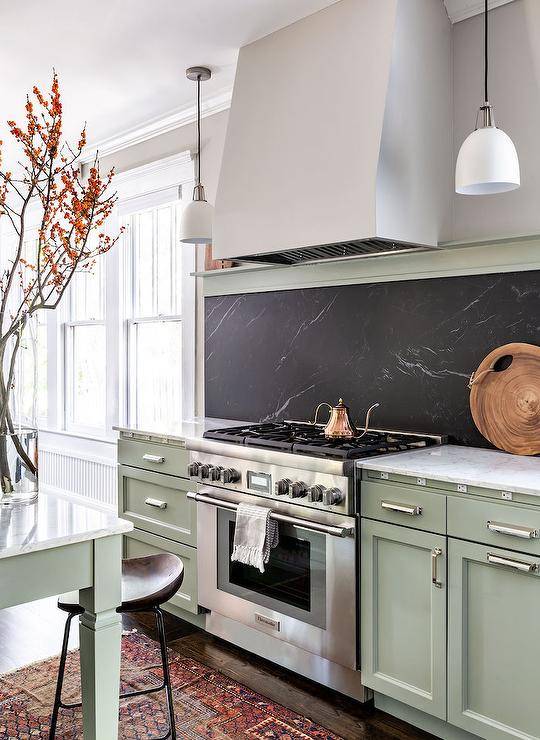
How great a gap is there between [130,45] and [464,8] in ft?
5.26

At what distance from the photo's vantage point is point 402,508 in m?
2.37

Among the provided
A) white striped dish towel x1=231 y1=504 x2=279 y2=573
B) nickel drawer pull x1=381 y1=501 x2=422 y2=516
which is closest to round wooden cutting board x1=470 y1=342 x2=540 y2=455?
nickel drawer pull x1=381 y1=501 x2=422 y2=516

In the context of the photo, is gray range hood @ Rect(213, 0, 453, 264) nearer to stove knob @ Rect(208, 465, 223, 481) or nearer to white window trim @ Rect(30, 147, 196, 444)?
stove knob @ Rect(208, 465, 223, 481)

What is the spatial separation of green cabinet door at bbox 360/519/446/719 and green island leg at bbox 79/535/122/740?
1.07m

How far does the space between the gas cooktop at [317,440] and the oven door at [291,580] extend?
0.23 metres

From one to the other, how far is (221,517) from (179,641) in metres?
0.66

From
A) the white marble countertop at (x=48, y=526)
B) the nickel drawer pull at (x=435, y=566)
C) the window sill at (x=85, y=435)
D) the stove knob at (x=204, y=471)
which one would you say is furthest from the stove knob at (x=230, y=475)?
the window sill at (x=85, y=435)

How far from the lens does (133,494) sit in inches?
145

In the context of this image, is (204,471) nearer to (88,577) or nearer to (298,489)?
(298,489)

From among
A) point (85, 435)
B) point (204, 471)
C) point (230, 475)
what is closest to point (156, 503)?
point (204, 471)

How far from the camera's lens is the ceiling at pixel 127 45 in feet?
9.83

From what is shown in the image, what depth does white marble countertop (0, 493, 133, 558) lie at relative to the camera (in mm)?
1576

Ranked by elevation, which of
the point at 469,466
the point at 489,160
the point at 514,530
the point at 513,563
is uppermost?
the point at 489,160

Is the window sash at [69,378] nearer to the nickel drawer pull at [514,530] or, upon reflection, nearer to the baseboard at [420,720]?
the baseboard at [420,720]
